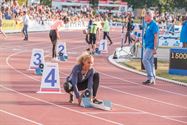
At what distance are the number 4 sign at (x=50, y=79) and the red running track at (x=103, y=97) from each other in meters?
0.31

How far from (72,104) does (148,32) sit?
4.91 meters

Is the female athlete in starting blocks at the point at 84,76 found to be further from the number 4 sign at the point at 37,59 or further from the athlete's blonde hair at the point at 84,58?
the number 4 sign at the point at 37,59

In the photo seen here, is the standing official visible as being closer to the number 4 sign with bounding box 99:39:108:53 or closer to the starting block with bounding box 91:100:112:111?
the starting block with bounding box 91:100:112:111

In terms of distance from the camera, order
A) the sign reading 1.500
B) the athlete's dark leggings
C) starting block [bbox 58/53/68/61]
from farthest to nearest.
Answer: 1. starting block [bbox 58/53/68/61]
2. the sign reading 1.500
3. the athlete's dark leggings

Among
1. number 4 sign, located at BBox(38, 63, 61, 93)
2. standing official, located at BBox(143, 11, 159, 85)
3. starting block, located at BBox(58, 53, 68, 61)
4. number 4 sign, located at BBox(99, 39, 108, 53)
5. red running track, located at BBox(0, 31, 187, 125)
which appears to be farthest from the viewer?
number 4 sign, located at BBox(99, 39, 108, 53)

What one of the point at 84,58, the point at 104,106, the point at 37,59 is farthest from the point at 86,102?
the point at 37,59

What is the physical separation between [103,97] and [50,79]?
1320mm

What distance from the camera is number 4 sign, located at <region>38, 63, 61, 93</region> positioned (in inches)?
549

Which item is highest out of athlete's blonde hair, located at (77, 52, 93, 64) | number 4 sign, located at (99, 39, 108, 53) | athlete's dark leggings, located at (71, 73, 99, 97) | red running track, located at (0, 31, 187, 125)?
athlete's blonde hair, located at (77, 52, 93, 64)

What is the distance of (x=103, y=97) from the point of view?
47.1ft

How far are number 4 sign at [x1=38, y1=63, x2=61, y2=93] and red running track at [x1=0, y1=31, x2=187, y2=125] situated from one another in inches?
12.4

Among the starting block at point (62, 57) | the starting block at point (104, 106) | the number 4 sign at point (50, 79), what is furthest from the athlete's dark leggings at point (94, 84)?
the starting block at point (62, 57)

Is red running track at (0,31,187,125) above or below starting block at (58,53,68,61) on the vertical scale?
above

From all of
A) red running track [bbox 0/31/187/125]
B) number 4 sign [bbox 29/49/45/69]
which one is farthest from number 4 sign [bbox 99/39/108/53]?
number 4 sign [bbox 29/49/45/69]
